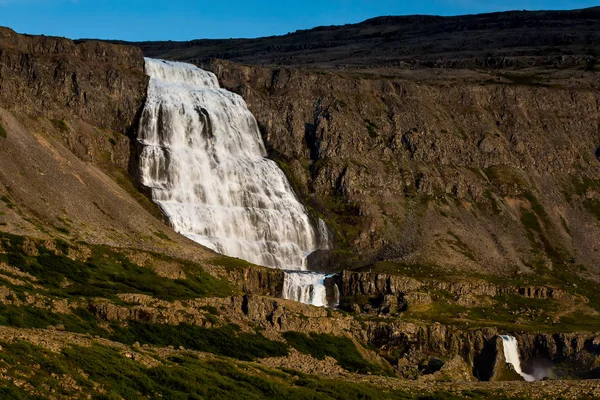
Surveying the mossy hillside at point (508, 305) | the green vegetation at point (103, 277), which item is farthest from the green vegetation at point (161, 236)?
the mossy hillside at point (508, 305)

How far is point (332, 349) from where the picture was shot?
415 ft

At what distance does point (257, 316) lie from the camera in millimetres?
127625

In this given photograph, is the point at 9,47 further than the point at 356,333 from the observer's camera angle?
Yes

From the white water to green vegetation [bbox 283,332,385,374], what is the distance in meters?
27.2

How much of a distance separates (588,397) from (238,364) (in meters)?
30.5

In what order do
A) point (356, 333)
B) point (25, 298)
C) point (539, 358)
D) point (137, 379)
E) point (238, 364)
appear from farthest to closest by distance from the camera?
1. point (539, 358)
2. point (356, 333)
3. point (25, 298)
4. point (238, 364)
5. point (137, 379)

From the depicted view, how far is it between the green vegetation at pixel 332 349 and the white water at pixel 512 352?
27246 millimetres

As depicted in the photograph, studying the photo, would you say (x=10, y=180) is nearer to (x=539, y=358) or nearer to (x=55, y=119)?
(x=55, y=119)

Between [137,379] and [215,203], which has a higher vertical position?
[215,203]

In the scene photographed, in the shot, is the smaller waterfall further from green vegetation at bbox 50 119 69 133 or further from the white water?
green vegetation at bbox 50 119 69 133

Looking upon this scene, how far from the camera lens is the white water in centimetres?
14825

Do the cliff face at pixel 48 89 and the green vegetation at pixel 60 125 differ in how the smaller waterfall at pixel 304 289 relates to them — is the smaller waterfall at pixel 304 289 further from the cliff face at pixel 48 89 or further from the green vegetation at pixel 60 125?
the cliff face at pixel 48 89

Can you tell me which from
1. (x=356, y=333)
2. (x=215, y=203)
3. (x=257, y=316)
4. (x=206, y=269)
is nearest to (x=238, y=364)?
(x=257, y=316)

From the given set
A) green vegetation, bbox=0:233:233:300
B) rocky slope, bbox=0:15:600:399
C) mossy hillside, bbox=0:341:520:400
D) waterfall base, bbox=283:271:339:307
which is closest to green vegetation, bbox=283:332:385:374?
rocky slope, bbox=0:15:600:399
